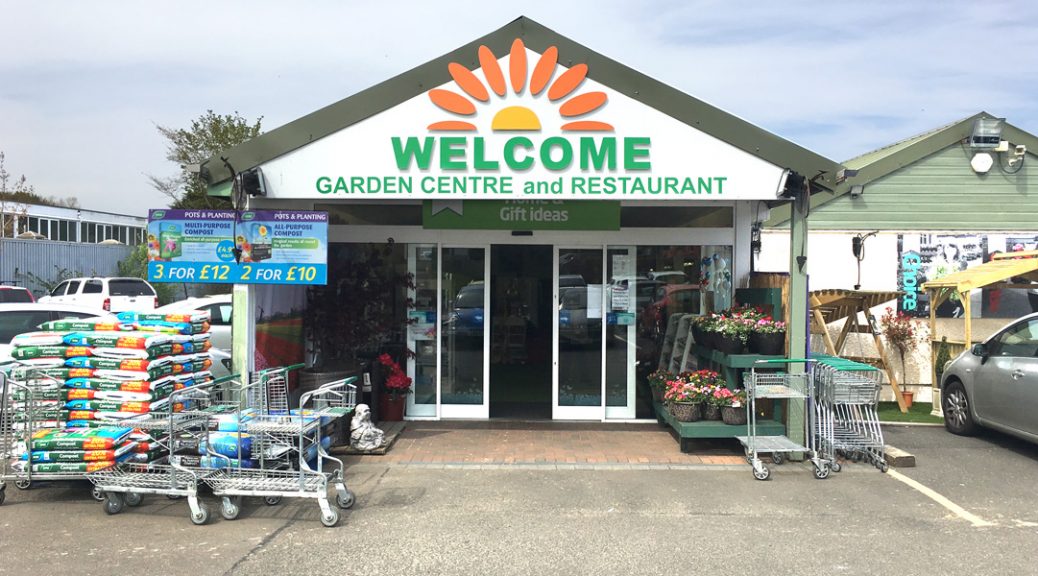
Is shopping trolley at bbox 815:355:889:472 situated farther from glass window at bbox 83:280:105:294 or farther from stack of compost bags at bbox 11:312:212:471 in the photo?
glass window at bbox 83:280:105:294

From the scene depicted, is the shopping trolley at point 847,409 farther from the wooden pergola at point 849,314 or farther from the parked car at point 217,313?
the parked car at point 217,313

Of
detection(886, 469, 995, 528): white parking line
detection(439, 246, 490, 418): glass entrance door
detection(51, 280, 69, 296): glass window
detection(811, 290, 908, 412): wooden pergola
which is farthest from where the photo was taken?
detection(51, 280, 69, 296): glass window

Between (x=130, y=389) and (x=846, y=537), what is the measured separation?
5880 mm

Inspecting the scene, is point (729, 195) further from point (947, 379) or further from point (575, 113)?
point (947, 379)

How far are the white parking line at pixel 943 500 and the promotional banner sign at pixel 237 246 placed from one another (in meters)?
5.75

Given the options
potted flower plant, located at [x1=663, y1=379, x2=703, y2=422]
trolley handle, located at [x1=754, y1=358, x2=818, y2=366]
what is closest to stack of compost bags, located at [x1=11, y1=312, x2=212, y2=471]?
potted flower plant, located at [x1=663, y1=379, x2=703, y2=422]

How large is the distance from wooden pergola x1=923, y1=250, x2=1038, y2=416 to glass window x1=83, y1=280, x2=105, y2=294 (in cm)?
2050

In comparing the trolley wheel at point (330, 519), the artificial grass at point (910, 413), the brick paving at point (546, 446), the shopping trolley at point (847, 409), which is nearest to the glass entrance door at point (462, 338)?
the brick paving at point (546, 446)

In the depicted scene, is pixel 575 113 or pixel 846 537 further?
pixel 575 113

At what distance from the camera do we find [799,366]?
745 centimetres

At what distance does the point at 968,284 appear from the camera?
9375 mm

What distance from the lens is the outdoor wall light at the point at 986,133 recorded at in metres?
13.2

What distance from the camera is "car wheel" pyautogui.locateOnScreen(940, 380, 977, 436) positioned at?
8.66 m

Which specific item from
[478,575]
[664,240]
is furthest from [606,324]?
[478,575]
